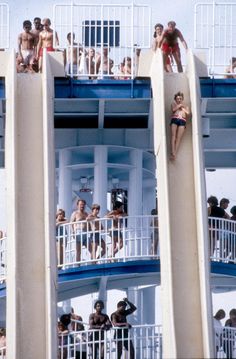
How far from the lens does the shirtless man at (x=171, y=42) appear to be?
5056cm

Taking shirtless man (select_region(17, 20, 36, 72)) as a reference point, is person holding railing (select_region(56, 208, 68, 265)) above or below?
below

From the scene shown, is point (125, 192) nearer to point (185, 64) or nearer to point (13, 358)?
point (185, 64)

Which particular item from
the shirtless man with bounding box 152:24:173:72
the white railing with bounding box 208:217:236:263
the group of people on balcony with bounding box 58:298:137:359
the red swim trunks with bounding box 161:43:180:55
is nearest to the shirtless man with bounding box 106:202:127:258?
the group of people on balcony with bounding box 58:298:137:359

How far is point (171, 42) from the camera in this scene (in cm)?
5066

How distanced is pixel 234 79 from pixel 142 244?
404 cm

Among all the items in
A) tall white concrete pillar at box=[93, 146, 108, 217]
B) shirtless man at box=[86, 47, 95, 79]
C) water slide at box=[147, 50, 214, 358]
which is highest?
shirtless man at box=[86, 47, 95, 79]

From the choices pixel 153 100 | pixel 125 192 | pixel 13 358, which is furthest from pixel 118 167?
pixel 13 358

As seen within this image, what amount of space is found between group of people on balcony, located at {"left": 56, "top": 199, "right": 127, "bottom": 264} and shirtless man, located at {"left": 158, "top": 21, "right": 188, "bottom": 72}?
3.47 m

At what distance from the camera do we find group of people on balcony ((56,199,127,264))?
4975cm

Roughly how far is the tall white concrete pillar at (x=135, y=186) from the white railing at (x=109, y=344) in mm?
4804

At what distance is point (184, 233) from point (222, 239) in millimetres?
2951

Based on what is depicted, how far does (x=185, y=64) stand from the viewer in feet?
165

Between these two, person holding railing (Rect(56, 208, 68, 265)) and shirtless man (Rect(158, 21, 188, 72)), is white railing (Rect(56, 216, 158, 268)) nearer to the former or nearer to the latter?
person holding railing (Rect(56, 208, 68, 265))

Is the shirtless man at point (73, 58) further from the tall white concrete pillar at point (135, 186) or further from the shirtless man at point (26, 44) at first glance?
the tall white concrete pillar at point (135, 186)
